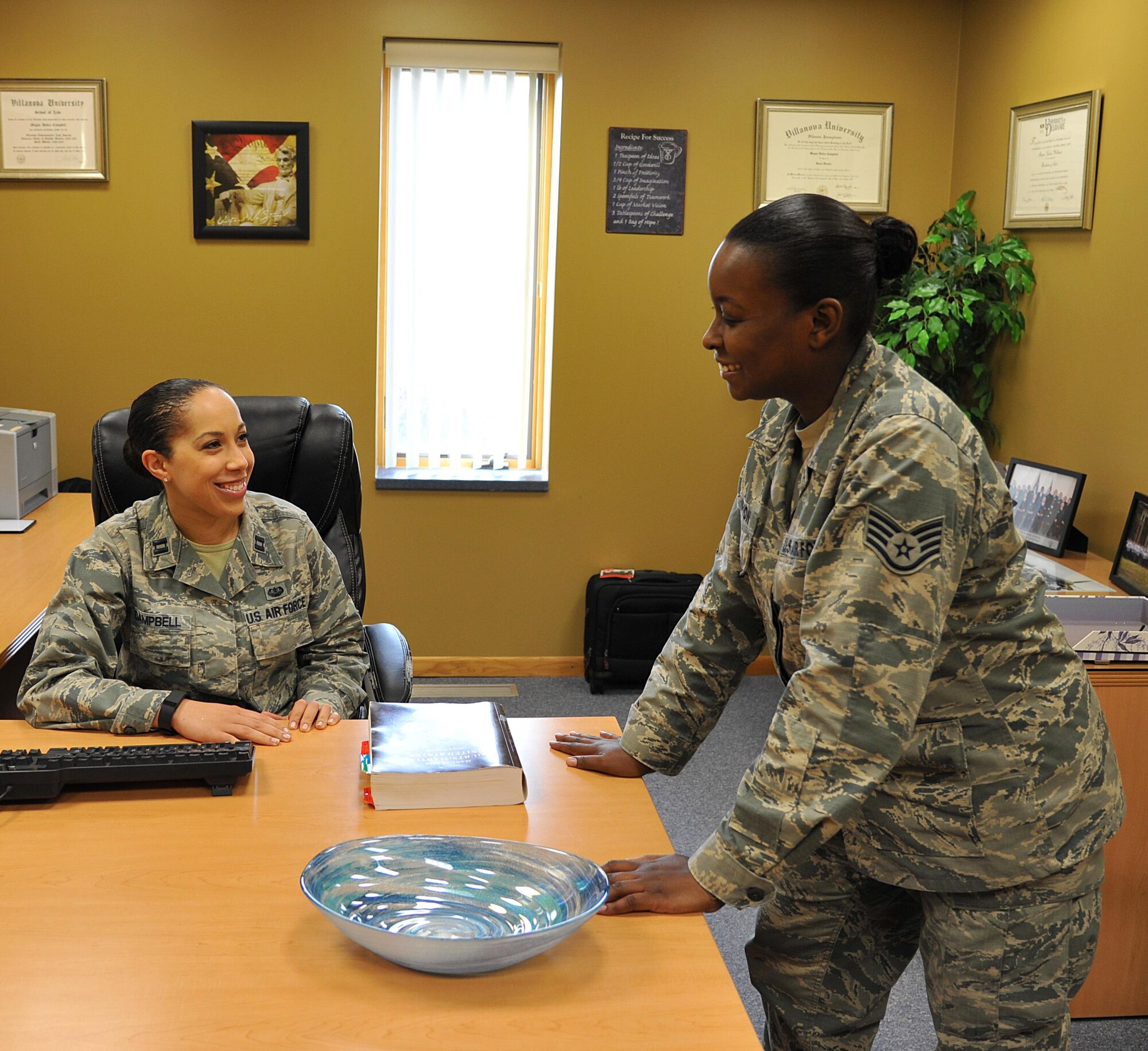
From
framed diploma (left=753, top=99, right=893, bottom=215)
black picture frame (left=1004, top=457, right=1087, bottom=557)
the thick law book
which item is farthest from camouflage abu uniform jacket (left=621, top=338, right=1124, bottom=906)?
framed diploma (left=753, top=99, right=893, bottom=215)

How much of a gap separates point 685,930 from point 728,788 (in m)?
2.22

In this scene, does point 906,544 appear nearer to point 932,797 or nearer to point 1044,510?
point 932,797

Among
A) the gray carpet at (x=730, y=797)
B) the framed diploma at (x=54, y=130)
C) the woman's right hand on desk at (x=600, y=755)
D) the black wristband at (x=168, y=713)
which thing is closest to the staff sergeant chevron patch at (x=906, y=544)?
the woman's right hand on desk at (x=600, y=755)

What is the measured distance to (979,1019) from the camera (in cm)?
136

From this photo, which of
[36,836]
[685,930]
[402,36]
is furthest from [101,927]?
[402,36]

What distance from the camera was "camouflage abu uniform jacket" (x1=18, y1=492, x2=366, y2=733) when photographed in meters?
1.72

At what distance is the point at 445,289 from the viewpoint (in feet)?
13.9

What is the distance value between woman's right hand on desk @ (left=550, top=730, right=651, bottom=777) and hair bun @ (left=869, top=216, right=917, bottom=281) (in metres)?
0.72

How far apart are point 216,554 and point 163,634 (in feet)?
0.52

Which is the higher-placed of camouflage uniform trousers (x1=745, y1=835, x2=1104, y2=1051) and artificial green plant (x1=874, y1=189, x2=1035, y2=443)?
artificial green plant (x1=874, y1=189, x2=1035, y2=443)

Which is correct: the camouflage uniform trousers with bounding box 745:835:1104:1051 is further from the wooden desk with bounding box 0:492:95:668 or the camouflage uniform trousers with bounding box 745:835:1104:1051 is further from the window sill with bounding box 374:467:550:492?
the window sill with bounding box 374:467:550:492

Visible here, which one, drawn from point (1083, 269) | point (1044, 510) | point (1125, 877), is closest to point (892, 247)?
point (1125, 877)

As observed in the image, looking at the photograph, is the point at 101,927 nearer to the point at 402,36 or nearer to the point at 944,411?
the point at 944,411

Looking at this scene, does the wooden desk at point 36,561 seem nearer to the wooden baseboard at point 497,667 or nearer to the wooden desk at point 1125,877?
the wooden baseboard at point 497,667
